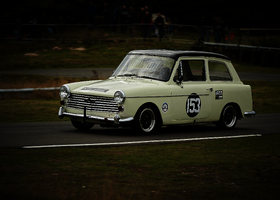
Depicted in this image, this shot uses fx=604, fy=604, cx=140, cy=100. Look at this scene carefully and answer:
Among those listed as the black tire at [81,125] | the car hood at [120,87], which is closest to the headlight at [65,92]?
the car hood at [120,87]

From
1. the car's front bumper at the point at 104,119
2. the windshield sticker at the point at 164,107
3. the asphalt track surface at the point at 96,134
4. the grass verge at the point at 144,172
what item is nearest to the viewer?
the grass verge at the point at 144,172

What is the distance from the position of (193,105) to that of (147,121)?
1230mm

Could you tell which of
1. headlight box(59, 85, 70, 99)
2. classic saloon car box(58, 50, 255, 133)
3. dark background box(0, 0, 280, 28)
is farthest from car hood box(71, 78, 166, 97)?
dark background box(0, 0, 280, 28)

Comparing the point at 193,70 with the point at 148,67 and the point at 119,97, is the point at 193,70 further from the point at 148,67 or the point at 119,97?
the point at 119,97

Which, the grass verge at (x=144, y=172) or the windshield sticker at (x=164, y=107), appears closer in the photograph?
the grass verge at (x=144, y=172)

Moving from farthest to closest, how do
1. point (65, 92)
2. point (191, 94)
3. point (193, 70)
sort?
1. point (193, 70)
2. point (191, 94)
3. point (65, 92)

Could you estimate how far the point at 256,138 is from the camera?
11672 millimetres

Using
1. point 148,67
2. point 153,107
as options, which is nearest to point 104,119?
point 153,107

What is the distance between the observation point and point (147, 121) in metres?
11.5

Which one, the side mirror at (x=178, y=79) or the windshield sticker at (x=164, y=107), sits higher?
the side mirror at (x=178, y=79)

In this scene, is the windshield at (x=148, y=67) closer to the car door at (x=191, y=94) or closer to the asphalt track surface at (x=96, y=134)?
the car door at (x=191, y=94)

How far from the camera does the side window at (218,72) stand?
13.0 metres

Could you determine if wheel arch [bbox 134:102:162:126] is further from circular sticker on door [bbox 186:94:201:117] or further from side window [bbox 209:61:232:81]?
side window [bbox 209:61:232:81]

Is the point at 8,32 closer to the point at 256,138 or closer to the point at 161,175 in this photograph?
the point at 256,138
